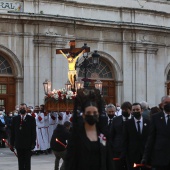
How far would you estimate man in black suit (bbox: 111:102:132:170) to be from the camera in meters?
12.7

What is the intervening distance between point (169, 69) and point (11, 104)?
38.3ft

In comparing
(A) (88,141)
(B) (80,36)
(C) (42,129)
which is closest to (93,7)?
(B) (80,36)

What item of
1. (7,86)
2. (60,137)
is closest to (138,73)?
(7,86)

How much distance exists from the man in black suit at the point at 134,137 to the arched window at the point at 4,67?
66.4ft

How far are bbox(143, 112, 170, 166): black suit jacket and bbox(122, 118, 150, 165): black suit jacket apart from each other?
3.24 ft

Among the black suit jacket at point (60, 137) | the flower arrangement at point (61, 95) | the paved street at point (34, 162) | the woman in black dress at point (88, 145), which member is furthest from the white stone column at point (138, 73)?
the woman in black dress at point (88, 145)

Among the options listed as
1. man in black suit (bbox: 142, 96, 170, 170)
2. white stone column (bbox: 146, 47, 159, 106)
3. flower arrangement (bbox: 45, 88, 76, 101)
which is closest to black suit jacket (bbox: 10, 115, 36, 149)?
man in black suit (bbox: 142, 96, 170, 170)

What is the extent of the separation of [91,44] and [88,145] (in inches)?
1048

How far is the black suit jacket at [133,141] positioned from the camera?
39.2ft

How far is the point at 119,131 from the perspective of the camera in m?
12.9

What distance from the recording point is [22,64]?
31.9 m

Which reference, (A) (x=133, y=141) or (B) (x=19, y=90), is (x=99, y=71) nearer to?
(B) (x=19, y=90)

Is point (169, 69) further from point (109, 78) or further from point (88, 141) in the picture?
point (88, 141)

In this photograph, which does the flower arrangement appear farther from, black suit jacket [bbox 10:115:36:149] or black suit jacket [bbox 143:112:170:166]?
black suit jacket [bbox 143:112:170:166]
